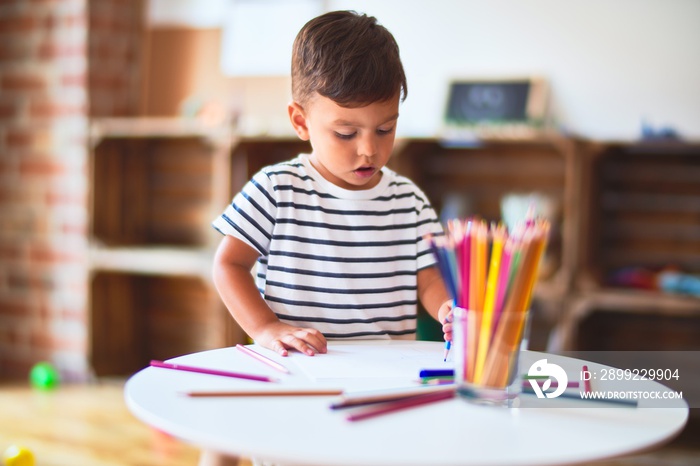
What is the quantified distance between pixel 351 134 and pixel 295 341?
334 millimetres

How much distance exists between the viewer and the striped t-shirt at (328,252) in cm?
122

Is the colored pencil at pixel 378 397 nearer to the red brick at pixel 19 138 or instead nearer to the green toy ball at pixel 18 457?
the green toy ball at pixel 18 457

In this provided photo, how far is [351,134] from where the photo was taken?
1151 mm

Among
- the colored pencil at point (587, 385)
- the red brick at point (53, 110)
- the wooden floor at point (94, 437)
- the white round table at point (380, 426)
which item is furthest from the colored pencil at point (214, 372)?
the red brick at point (53, 110)

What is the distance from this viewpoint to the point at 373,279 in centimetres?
126

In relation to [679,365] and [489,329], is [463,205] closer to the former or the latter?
[679,365]

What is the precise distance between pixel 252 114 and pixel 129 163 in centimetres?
60

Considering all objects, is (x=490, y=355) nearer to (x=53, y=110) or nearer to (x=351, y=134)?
(x=351, y=134)

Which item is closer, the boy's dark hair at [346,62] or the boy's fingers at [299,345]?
the boy's fingers at [299,345]

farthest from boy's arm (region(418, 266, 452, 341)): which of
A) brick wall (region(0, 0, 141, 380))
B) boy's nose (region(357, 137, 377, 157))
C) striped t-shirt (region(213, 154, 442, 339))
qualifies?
brick wall (region(0, 0, 141, 380))

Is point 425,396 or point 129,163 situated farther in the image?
point 129,163

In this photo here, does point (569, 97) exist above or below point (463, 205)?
above

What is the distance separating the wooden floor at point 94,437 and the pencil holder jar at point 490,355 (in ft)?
4.93

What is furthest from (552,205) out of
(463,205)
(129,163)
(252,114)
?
(129,163)
